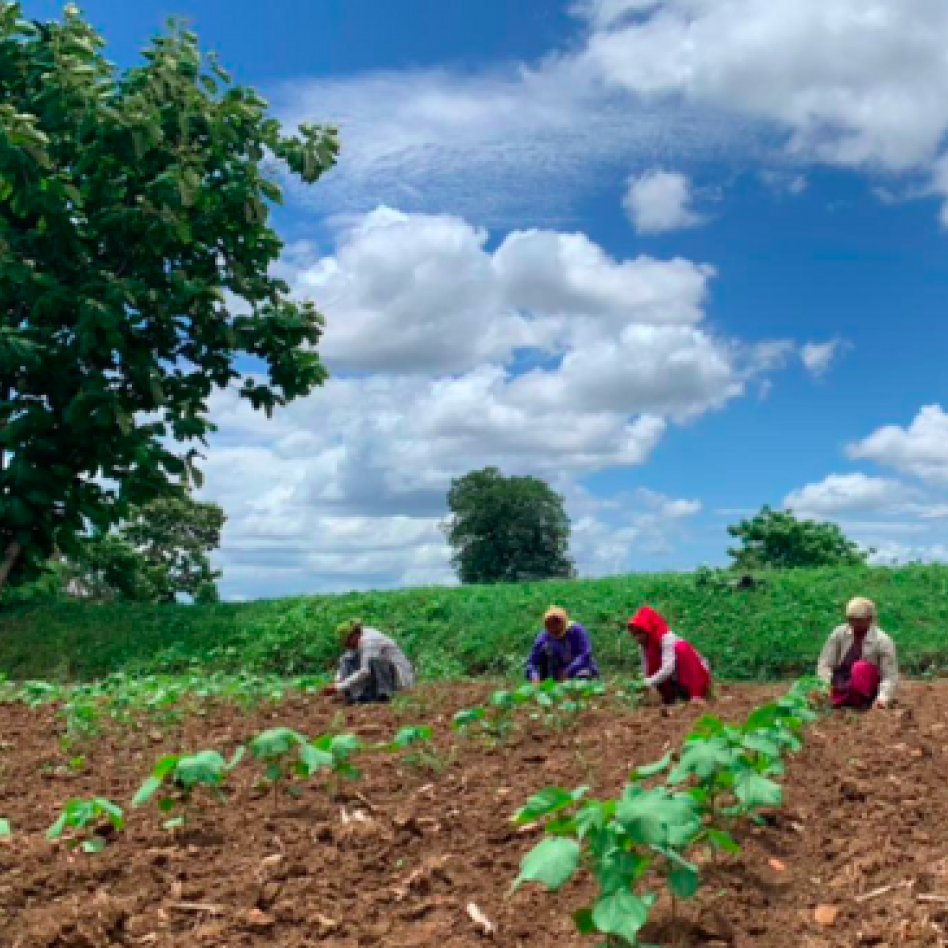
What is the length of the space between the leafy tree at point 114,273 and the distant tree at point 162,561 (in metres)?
14.5

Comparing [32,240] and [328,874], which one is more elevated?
[32,240]

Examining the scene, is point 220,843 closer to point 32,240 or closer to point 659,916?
point 659,916

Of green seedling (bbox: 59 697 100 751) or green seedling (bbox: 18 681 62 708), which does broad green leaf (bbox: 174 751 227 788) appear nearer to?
green seedling (bbox: 59 697 100 751)

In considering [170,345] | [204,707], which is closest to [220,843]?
[204,707]

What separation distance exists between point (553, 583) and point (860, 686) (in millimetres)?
Result: 12526

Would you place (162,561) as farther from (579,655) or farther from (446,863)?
(446,863)

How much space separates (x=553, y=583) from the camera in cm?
2047

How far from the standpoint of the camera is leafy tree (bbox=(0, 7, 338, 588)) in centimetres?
1109

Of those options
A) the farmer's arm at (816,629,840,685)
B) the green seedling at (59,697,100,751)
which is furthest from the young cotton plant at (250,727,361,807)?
the farmer's arm at (816,629,840,685)

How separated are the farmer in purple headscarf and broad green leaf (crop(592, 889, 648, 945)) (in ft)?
21.0

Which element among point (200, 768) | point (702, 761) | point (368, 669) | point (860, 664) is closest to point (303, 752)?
point (200, 768)

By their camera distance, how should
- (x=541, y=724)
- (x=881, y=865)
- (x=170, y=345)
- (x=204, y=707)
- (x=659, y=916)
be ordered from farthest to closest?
(x=170, y=345)
(x=204, y=707)
(x=541, y=724)
(x=881, y=865)
(x=659, y=916)

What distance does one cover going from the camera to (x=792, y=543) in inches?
1042

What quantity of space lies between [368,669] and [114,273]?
5.15 m
